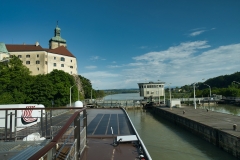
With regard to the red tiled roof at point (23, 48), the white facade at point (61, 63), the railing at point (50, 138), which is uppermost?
Answer: the red tiled roof at point (23, 48)

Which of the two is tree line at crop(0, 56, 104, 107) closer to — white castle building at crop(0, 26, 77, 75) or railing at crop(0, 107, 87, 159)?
white castle building at crop(0, 26, 77, 75)

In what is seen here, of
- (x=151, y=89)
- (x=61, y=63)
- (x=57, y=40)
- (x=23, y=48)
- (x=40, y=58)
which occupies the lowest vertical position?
(x=151, y=89)

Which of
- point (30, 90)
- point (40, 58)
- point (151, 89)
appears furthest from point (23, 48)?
point (151, 89)

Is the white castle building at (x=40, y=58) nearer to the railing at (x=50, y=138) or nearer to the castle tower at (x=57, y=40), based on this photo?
the castle tower at (x=57, y=40)

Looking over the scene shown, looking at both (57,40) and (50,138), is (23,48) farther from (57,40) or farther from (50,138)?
(50,138)

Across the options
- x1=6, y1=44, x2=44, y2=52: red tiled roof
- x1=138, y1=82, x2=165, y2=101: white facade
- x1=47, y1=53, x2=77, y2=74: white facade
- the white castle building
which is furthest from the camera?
x1=138, y1=82, x2=165, y2=101: white facade

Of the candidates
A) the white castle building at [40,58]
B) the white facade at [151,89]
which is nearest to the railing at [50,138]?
the white castle building at [40,58]

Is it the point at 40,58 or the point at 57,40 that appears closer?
the point at 40,58

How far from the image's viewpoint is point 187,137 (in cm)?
2250

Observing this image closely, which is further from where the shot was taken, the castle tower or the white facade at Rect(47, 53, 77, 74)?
the castle tower

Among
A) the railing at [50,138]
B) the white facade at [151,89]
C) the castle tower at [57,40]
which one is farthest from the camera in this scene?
the castle tower at [57,40]

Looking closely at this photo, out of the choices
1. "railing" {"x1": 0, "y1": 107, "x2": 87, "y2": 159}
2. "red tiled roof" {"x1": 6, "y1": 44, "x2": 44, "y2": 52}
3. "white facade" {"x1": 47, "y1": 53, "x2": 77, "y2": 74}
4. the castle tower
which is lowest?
"railing" {"x1": 0, "y1": 107, "x2": 87, "y2": 159}

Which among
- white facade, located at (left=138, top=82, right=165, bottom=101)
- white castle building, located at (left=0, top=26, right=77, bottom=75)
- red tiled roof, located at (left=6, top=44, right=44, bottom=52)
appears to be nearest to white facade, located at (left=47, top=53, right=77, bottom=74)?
white castle building, located at (left=0, top=26, right=77, bottom=75)

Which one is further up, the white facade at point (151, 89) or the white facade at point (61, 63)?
the white facade at point (61, 63)
